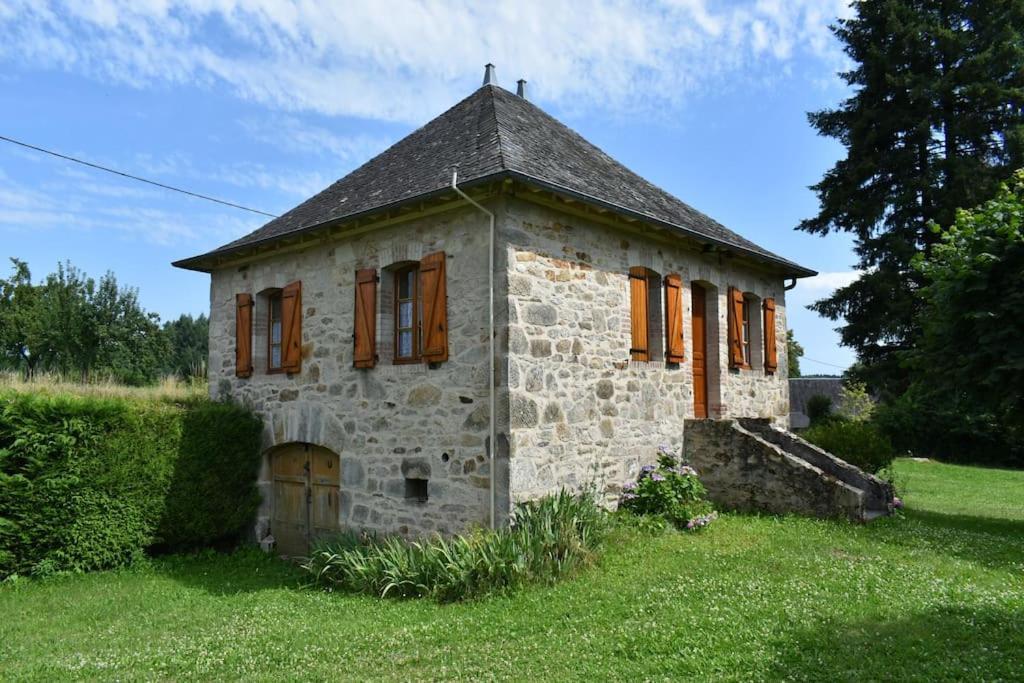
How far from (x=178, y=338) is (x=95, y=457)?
167 ft

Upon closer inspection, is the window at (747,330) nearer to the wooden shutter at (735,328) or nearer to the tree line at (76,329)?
the wooden shutter at (735,328)

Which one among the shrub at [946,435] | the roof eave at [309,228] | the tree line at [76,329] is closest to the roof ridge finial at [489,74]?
the roof eave at [309,228]

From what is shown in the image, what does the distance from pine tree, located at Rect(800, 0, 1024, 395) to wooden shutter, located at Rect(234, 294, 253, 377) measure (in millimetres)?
16273

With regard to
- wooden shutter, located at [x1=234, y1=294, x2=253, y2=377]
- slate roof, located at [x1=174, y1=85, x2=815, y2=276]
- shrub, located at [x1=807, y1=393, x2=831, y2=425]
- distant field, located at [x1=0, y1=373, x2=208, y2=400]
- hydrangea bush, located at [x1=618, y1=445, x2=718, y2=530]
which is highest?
slate roof, located at [x1=174, y1=85, x2=815, y2=276]

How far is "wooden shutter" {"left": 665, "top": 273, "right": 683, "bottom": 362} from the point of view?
1041cm

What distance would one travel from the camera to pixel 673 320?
10.5m

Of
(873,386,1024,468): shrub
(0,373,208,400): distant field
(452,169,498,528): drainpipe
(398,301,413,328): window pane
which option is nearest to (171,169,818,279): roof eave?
(452,169,498,528): drainpipe

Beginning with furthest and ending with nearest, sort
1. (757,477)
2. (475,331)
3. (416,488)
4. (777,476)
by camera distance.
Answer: (757,477) → (777,476) → (416,488) → (475,331)

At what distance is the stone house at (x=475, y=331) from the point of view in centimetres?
820

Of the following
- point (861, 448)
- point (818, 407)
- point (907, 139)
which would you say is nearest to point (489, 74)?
point (861, 448)

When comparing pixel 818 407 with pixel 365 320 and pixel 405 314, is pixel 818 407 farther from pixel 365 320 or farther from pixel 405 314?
pixel 365 320

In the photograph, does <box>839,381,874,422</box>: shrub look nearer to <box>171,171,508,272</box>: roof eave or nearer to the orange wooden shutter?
the orange wooden shutter

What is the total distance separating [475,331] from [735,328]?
17.8 ft

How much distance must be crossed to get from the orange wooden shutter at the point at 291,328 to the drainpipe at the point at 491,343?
144 inches
